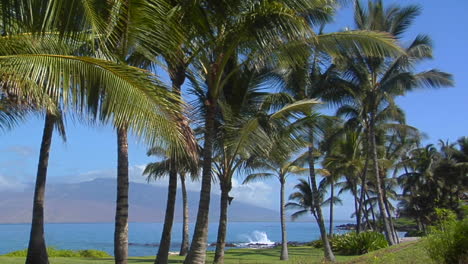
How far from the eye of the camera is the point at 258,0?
34.4 ft

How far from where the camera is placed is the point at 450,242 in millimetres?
8414

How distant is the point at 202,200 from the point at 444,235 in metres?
5.48

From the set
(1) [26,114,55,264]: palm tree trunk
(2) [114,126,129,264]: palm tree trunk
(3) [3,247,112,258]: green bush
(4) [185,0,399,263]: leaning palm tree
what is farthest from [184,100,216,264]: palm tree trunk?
(3) [3,247,112,258]: green bush

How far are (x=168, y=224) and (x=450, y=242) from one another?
7.08 metres

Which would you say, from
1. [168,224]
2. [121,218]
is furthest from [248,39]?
[168,224]

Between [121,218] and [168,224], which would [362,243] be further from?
[121,218]

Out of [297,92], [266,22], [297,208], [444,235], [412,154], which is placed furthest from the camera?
[412,154]

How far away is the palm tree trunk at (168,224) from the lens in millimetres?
12469

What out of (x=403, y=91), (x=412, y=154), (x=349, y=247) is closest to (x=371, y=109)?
(x=403, y=91)

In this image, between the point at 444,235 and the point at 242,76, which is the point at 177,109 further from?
the point at 242,76

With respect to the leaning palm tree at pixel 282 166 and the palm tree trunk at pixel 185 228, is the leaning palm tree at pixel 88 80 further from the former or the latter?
the palm tree trunk at pixel 185 228

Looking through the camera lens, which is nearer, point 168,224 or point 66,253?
point 168,224

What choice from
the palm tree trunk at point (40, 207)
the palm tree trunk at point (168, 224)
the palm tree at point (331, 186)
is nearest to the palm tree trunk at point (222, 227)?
the palm tree trunk at point (168, 224)

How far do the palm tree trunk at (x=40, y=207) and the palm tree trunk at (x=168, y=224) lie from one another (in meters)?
3.05
